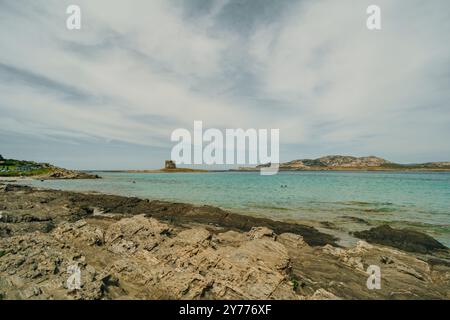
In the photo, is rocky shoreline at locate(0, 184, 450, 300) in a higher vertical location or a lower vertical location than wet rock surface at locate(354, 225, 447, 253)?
higher

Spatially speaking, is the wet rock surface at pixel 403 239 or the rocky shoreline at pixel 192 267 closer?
the rocky shoreline at pixel 192 267

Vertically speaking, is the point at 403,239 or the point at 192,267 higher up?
the point at 192,267

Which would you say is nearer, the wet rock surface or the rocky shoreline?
the rocky shoreline

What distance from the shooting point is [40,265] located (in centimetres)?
851

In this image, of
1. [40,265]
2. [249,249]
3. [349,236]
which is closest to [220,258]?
[249,249]

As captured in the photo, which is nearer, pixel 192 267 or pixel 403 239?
pixel 192 267

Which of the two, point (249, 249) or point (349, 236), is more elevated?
point (249, 249)

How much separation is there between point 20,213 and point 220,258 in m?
21.6

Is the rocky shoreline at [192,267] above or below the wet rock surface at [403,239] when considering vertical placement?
above
